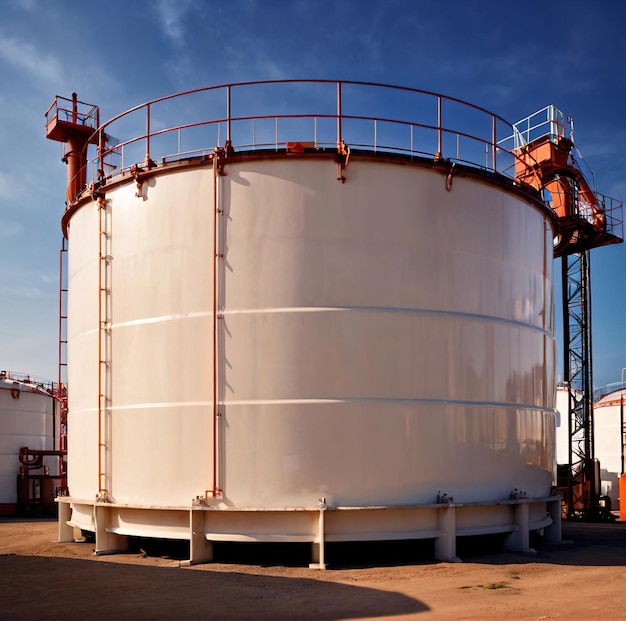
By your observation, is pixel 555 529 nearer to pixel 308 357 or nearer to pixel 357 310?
pixel 357 310

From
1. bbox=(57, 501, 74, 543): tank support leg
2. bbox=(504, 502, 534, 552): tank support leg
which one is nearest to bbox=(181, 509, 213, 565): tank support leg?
bbox=(57, 501, 74, 543): tank support leg

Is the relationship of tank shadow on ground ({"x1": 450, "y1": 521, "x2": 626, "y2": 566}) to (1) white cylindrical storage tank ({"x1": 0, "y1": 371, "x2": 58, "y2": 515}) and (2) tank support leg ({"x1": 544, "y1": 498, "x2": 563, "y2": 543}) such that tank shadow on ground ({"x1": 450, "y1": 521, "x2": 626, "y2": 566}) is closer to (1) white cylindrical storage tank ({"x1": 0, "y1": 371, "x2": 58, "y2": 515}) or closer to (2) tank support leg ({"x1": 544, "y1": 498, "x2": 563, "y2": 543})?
(2) tank support leg ({"x1": 544, "y1": 498, "x2": 563, "y2": 543})

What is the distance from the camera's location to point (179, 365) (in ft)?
45.3

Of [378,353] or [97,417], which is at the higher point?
[378,353]

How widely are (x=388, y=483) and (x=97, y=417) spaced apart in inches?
235

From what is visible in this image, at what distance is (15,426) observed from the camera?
3125 centimetres

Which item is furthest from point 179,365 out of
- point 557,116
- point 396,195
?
point 557,116

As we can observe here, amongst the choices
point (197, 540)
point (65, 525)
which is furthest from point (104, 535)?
point (65, 525)

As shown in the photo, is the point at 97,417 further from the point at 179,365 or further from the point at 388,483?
the point at 388,483

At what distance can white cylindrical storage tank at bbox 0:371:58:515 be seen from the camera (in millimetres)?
30625

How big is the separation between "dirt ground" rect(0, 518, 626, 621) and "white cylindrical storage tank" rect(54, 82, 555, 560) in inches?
25.9

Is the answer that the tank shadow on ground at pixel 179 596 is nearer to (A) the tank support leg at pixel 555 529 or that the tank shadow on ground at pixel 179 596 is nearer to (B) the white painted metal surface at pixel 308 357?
(B) the white painted metal surface at pixel 308 357

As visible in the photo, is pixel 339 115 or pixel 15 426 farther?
pixel 15 426

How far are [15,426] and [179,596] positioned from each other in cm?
2282
